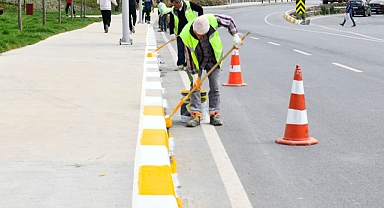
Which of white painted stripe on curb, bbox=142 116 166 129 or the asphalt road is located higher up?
white painted stripe on curb, bbox=142 116 166 129

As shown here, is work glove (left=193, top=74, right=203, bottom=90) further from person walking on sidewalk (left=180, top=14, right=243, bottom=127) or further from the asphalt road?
the asphalt road

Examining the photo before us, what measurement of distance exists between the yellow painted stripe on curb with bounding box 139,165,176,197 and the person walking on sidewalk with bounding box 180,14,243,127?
103 inches

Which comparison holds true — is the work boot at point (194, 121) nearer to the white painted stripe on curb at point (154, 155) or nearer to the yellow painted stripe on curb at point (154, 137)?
the yellow painted stripe on curb at point (154, 137)

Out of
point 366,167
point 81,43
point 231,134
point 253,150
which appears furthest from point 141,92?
point 81,43

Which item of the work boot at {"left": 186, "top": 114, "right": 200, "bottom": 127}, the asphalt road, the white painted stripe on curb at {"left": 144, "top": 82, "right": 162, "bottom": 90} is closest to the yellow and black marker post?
the asphalt road

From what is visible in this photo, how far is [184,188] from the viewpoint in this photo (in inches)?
230

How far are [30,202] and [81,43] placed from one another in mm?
15476

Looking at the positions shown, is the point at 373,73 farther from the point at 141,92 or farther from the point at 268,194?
the point at 268,194

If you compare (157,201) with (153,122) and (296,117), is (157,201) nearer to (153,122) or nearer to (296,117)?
(296,117)

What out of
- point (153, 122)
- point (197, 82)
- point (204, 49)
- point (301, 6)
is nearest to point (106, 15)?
point (204, 49)

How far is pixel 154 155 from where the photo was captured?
6.46 metres

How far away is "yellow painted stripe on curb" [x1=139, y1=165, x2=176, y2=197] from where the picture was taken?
209 inches

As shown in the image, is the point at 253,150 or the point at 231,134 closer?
the point at 253,150

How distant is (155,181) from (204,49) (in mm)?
3446
